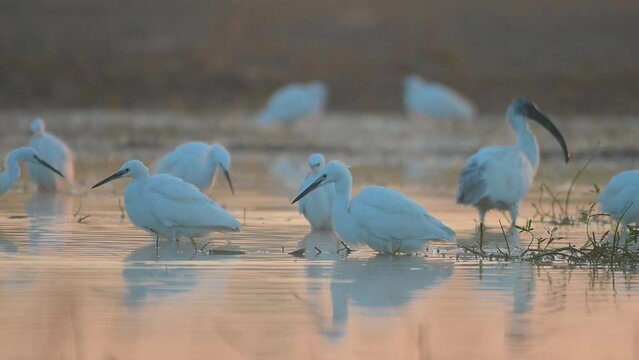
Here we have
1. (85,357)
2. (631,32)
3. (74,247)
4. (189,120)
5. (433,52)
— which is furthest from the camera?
(631,32)

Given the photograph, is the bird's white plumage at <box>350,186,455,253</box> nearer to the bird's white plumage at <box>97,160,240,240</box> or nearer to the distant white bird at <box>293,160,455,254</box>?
the distant white bird at <box>293,160,455,254</box>

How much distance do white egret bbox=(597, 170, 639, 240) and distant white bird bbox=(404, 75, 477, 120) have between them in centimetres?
1788

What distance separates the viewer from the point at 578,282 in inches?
378

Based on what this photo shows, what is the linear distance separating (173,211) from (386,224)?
65.2 inches

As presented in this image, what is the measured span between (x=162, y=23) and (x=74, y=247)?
117 feet

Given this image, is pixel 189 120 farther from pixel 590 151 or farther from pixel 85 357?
pixel 85 357

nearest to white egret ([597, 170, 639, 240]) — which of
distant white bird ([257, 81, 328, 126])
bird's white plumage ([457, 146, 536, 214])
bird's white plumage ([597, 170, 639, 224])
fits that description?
bird's white plumage ([597, 170, 639, 224])

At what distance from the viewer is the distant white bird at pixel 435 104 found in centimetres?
3061

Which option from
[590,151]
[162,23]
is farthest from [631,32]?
[590,151]

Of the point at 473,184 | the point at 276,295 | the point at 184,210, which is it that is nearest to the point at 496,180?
the point at 473,184

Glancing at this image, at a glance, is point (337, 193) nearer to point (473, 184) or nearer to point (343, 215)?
point (343, 215)

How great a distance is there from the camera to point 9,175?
13.5 metres

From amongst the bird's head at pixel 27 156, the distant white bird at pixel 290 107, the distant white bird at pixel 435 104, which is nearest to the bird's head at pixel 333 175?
the bird's head at pixel 27 156

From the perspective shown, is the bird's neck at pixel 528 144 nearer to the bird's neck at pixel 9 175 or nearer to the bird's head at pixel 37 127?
the bird's neck at pixel 9 175
